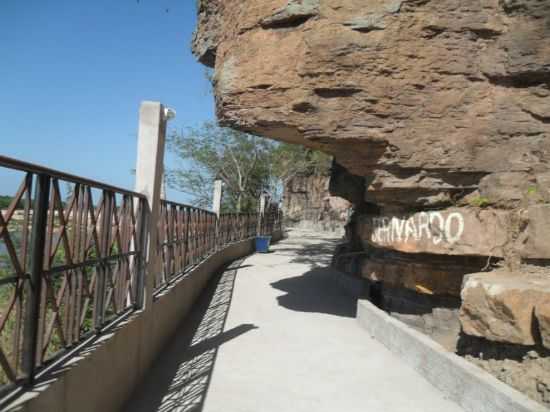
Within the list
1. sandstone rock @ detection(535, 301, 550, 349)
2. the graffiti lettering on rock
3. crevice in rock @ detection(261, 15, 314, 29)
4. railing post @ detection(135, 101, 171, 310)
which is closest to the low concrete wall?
railing post @ detection(135, 101, 171, 310)

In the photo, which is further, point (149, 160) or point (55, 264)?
point (149, 160)

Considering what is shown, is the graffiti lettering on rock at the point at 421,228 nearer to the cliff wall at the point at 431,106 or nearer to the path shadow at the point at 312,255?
the cliff wall at the point at 431,106

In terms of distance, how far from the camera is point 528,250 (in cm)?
516

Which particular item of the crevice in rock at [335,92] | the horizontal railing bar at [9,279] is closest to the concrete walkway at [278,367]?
the horizontal railing bar at [9,279]

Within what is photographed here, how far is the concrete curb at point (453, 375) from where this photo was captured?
11.9ft

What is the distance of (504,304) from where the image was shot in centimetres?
445

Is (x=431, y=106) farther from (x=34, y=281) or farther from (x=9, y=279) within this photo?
(x=9, y=279)

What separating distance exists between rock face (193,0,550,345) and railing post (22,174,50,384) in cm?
405

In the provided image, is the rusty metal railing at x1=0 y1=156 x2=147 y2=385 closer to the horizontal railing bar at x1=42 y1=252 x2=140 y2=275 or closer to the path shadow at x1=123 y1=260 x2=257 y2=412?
the horizontal railing bar at x1=42 y1=252 x2=140 y2=275

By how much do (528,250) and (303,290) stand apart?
618 cm

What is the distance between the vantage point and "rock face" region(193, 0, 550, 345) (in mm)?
5559

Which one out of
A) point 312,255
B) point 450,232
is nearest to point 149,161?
point 450,232

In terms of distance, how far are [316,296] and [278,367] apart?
4.72 m

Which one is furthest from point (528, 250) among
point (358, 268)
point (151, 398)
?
point (358, 268)
